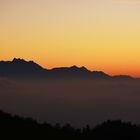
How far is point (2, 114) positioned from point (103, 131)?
72.3 meters

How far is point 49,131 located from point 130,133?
6990cm

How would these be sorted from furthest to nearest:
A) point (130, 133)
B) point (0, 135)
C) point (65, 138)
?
point (130, 133) → point (65, 138) → point (0, 135)

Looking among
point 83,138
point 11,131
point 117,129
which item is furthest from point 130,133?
point 11,131

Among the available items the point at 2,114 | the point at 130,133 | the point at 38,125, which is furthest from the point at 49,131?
the point at 130,133

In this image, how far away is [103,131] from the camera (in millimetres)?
188500

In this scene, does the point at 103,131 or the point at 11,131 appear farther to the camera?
the point at 103,131

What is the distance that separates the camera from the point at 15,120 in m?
118

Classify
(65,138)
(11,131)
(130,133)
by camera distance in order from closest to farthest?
1. (11,131)
2. (65,138)
3. (130,133)

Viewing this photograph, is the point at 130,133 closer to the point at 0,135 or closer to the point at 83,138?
the point at 83,138

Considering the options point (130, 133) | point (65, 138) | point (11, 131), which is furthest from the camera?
point (130, 133)

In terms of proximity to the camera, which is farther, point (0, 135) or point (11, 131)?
point (11, 131)

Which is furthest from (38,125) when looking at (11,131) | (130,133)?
(130,133)

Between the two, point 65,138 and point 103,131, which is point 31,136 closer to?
point 65,138

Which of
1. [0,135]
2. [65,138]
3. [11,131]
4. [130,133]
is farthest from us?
[130,133]
